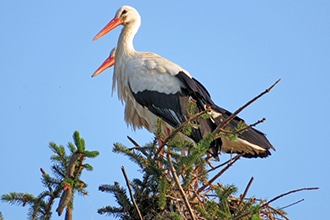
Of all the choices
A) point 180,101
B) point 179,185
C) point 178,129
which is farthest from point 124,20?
point 179,185

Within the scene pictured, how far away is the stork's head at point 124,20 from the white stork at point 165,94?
0.41 metres

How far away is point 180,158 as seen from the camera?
6.25 metres

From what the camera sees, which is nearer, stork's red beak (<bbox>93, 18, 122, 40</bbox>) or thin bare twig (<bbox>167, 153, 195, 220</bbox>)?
thin bare twig (<bbox>167, 153, 195, 220</bbox>)

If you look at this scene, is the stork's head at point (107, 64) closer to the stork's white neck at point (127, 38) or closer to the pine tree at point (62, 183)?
the stork's white neck at point (127, 38)

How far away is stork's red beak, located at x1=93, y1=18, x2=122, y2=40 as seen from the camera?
39.3 ft

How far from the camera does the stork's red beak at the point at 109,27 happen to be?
1197 cm

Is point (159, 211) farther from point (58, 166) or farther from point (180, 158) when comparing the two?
point (58, 166)

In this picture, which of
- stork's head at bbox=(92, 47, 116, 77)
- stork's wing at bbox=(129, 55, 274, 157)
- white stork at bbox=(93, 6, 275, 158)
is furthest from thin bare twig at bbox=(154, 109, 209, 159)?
stork's head at bbox=(92, 47, 116, 77)

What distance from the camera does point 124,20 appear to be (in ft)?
39.2

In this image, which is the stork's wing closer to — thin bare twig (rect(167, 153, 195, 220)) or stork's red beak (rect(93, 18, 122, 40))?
stork's red beak (rect(93, 18, 122, 40))

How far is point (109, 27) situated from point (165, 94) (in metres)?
1.87

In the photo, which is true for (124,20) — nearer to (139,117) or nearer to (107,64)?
(107,64)

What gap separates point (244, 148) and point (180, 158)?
412cm

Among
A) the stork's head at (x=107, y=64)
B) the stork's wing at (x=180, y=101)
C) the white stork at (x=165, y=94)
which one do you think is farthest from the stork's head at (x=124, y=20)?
the stork's wing at (x=180, y=101)
